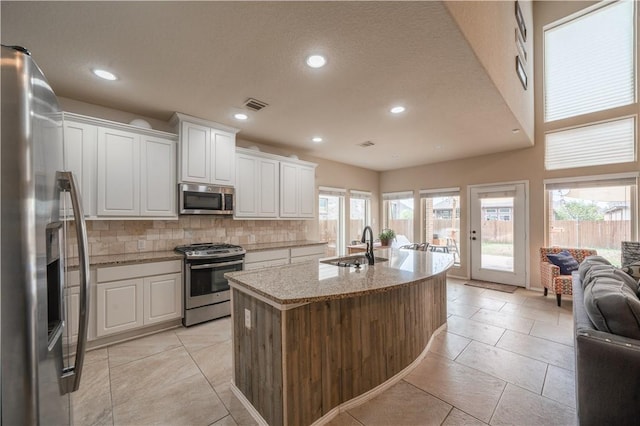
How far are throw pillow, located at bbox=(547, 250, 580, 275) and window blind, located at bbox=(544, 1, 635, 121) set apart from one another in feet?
7.93

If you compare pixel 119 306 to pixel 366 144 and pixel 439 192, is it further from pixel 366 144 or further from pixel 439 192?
pixel 439 192

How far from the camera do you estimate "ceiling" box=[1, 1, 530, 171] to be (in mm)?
1722

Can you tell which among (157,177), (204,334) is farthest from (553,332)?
(157,177)

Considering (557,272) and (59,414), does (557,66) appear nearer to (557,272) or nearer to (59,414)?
(557,272)

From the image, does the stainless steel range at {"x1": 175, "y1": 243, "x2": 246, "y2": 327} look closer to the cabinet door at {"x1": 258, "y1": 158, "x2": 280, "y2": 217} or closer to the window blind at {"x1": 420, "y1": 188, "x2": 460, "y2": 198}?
the cabinet door at {"x1": 258, "y1": 158, "x2": 280, "y2": 217}

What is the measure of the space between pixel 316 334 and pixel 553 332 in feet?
10.2

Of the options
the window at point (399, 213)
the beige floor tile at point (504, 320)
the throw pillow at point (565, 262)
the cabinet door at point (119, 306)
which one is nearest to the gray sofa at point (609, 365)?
the beige floor tile at point (504, 320)

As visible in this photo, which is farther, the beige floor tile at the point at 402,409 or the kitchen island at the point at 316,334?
the beige floor tile at the point at 402,409

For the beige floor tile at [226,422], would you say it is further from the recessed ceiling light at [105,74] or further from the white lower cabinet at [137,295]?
the recessed ceiling light at [105,74]

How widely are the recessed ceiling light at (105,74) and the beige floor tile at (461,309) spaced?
475 cm

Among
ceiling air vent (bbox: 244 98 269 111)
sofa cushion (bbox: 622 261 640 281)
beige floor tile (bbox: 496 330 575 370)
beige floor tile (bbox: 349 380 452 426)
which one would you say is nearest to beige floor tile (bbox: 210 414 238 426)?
beige floor tile (bbox: 349 380 452 426)

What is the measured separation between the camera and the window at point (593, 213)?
4.07 metres

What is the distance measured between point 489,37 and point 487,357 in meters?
3.03

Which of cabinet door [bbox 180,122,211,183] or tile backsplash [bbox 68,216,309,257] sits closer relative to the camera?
tile backsplash [bbox 68,216,309,257]
